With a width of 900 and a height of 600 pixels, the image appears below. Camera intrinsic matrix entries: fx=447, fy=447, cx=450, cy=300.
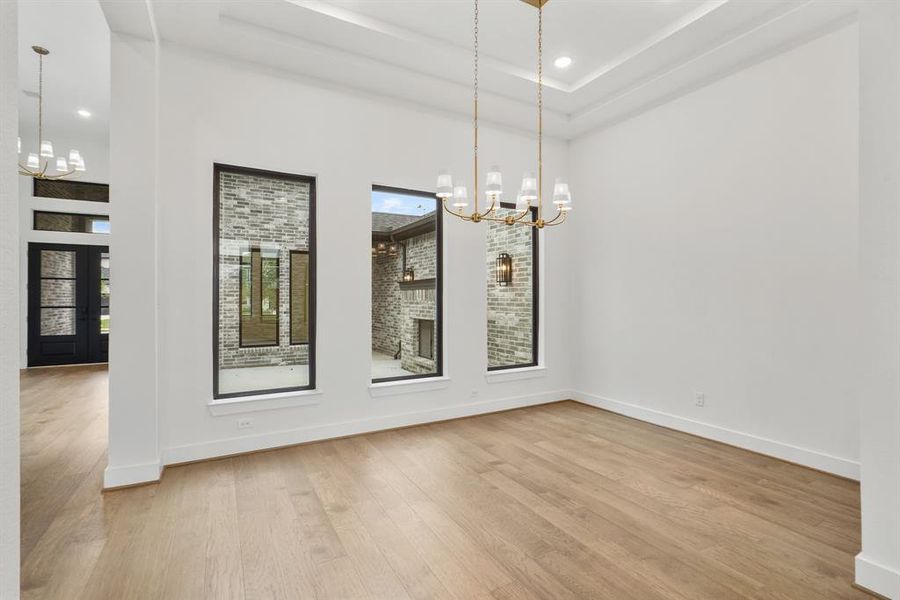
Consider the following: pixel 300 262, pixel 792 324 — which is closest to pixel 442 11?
pixel 300 262

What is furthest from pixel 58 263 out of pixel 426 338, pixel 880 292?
pixel 880 292

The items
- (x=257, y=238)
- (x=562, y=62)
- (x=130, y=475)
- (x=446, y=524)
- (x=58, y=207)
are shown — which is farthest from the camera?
(x=58, y=207)

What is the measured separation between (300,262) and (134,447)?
1.97 m

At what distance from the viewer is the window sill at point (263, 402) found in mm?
3795

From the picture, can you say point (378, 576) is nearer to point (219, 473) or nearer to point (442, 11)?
point (219, 473)

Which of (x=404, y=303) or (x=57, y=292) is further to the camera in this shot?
(x=57, y=292)

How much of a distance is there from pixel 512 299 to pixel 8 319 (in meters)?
5.26

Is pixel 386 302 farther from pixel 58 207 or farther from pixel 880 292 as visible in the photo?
pixel 58 207

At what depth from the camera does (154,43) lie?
132 inches

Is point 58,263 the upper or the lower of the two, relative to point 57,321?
upper

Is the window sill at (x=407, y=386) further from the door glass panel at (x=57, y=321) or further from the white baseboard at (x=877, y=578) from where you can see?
the door glass panel at (x=57, y=321)

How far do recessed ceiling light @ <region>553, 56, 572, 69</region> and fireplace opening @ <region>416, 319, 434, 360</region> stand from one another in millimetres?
2951

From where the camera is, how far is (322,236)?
13.9 ft

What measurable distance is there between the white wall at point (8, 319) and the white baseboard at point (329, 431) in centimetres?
326
